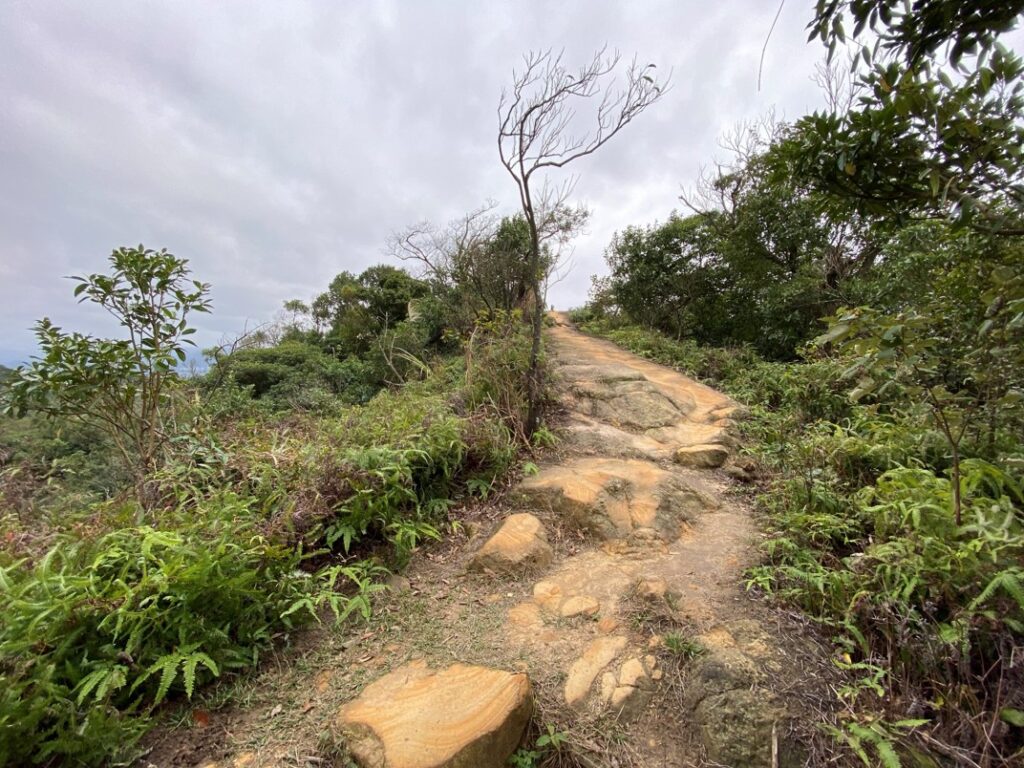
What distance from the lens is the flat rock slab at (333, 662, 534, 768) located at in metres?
1.43

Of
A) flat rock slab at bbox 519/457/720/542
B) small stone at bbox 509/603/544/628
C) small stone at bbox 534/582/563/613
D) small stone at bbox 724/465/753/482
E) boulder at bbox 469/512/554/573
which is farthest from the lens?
small stone at bbox 724/465/753/482

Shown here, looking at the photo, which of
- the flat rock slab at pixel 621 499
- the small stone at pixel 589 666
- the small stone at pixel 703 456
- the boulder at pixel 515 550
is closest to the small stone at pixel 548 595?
the boulder at pixel 515 550

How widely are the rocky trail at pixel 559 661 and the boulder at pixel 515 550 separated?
0.03 feet

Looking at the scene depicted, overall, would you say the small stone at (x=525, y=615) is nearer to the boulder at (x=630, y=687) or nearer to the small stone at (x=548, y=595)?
the small stone at (x=548, y=595)

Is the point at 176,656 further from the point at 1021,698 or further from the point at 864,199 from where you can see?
the point at 864,199

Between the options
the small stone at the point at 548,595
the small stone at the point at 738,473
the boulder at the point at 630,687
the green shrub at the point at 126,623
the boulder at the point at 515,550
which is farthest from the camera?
the small stone at the point at 738,473

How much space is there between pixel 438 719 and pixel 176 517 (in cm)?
183

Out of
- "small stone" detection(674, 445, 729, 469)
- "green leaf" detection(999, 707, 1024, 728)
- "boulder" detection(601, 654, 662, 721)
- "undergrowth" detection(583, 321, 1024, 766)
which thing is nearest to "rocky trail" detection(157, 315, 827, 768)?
"boulder" detection(601, 654, 662, 721)

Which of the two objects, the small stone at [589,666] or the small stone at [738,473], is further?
the small stone at [738,473]

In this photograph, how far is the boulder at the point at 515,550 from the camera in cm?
256

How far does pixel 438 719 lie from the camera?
60.7 inches

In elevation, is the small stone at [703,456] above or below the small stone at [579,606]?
above

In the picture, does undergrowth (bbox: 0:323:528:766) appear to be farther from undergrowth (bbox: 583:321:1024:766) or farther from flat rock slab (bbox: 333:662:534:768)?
undergrowth (bbox: 583:321:1024:766)

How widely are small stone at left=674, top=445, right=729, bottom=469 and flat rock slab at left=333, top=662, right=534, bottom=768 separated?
2.77 meters
